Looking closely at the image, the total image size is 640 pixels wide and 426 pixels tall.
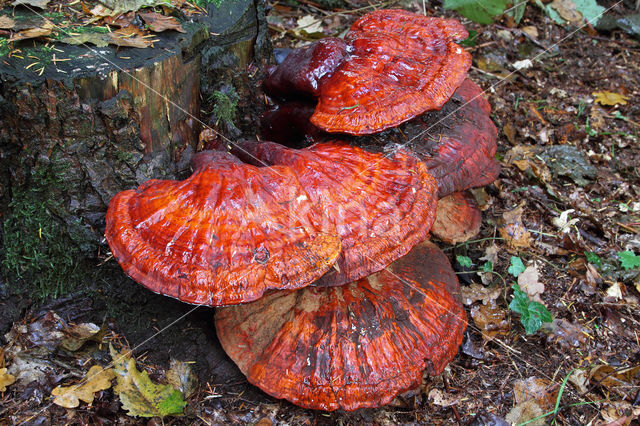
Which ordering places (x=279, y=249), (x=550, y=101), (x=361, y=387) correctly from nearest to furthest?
(x=279, y=249) → (x=361, y=387) → (x=550, y=101)

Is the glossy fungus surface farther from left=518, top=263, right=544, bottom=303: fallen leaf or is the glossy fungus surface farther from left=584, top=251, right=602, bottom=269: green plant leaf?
left=584, top=251, right=602, bottom=269: green plant leaf

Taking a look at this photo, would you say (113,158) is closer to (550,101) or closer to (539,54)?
(550,101)

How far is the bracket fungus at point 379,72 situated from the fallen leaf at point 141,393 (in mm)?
2187

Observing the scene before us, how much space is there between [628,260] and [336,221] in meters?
3.30

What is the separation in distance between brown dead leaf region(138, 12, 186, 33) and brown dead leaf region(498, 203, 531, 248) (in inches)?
144

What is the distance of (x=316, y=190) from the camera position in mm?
3096

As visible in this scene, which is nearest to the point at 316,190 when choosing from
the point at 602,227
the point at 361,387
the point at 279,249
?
the point at 279,249

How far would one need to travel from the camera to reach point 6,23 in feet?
11.1

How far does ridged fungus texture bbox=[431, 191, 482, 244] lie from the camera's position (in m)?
4.49

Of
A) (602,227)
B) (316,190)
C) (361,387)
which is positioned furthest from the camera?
(602,227)

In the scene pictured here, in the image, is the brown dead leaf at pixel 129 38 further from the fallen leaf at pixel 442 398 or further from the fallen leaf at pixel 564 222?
the fallen leaf at pixel 564 222

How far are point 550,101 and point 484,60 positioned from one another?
43.8 inches

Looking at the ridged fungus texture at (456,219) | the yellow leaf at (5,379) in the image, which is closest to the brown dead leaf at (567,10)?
the ridged fungus texture at (456,219)

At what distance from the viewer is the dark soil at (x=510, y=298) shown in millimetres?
3629
